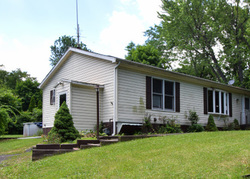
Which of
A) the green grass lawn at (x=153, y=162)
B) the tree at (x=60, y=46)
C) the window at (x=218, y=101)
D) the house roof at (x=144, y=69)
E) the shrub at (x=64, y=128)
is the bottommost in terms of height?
the green grass lawn at (x=153, y=162)

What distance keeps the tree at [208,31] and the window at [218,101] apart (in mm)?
7124

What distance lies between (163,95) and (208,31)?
13.3 meters

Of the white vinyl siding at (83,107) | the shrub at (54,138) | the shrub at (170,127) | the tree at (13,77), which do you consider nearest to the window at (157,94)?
the shrub at (170,127)

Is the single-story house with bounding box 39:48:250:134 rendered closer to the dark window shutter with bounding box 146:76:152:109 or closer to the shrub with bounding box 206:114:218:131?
the dark window shutter with bounding box 146:76:152:109

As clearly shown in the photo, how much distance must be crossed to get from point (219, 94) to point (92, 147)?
11.1m

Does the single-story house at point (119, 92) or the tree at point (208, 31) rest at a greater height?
the tree at point (208, 31)

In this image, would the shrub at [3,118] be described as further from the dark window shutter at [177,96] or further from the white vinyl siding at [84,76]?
the dark window shutter at [177,96]

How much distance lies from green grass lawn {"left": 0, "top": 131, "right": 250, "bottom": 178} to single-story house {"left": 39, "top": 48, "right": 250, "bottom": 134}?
421 cm

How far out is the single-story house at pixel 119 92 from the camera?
41.9 ft

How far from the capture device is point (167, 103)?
1471cm

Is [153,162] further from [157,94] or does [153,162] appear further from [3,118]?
[3,118]

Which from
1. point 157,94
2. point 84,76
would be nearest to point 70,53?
point 84,76

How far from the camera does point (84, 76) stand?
47.9 feet

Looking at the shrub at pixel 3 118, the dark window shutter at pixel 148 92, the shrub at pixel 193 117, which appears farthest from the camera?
the shrub at pixel 3 118
